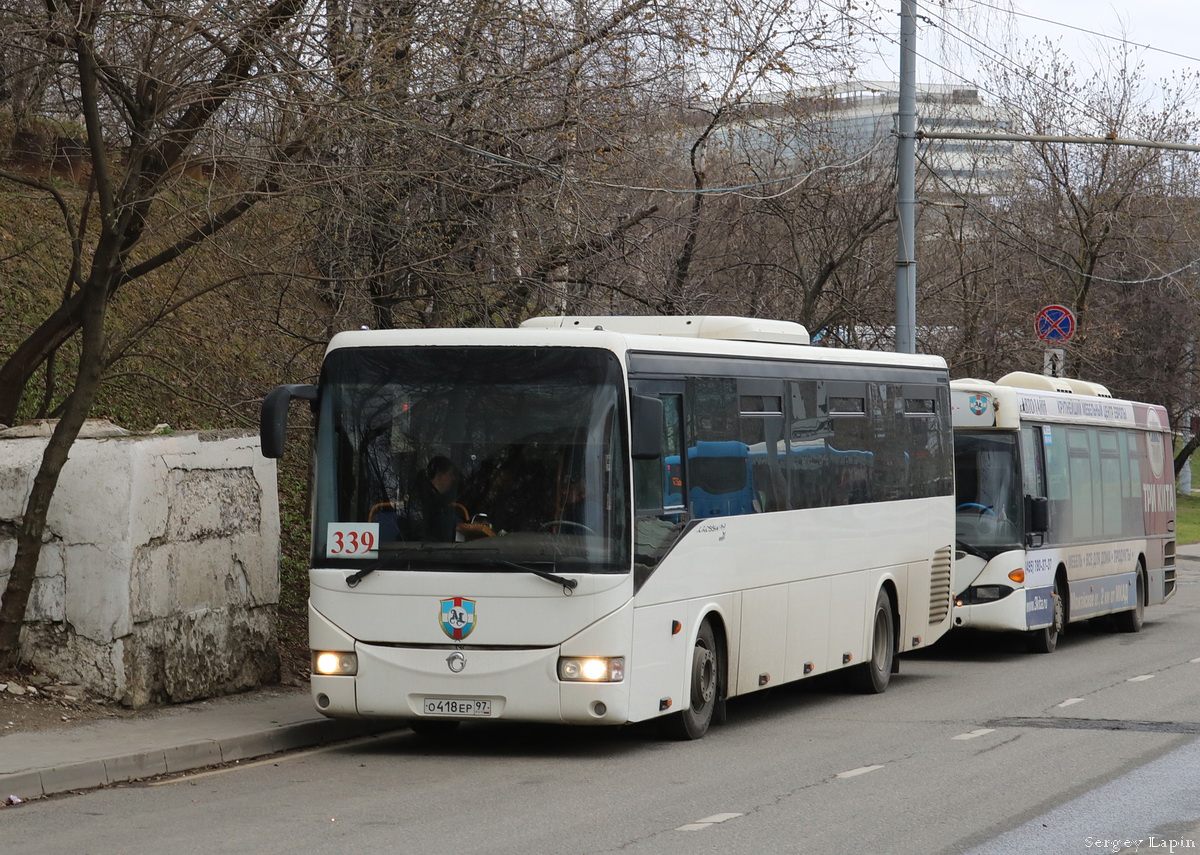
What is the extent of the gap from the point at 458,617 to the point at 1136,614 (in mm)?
14127

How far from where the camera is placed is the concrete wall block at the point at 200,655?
1181 centimetres

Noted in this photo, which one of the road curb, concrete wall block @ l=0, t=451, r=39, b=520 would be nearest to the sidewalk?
the road curb

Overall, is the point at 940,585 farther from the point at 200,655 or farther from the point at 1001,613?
the point at 200,655

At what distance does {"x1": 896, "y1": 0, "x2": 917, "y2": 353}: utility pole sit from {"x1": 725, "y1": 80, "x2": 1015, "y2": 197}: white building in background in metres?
0.47

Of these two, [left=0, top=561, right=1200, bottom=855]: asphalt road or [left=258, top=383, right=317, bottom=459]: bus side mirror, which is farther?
[left=258, top=383, right=317, bottom=459]: bus side mirror

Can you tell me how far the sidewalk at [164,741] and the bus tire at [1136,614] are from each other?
1287 centimetres

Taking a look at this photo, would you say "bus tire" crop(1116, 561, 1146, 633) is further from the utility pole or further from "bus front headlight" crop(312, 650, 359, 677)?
"bus front headlight" crop(312, 650, 359, 677)

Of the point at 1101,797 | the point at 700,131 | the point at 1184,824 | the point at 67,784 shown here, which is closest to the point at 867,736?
the point at 1101,797

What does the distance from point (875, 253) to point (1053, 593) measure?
8.94m

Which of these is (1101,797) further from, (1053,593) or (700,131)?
(700,131)

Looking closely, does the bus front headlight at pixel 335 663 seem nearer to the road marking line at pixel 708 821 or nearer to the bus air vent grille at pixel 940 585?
the road marking line at pixel 708 821

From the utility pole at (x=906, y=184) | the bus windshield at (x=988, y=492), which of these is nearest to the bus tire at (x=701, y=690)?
the bus windshield at (x=988, y=492)

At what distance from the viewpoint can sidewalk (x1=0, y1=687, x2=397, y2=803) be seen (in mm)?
9453

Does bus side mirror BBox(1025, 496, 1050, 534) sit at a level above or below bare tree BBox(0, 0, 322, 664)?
below
